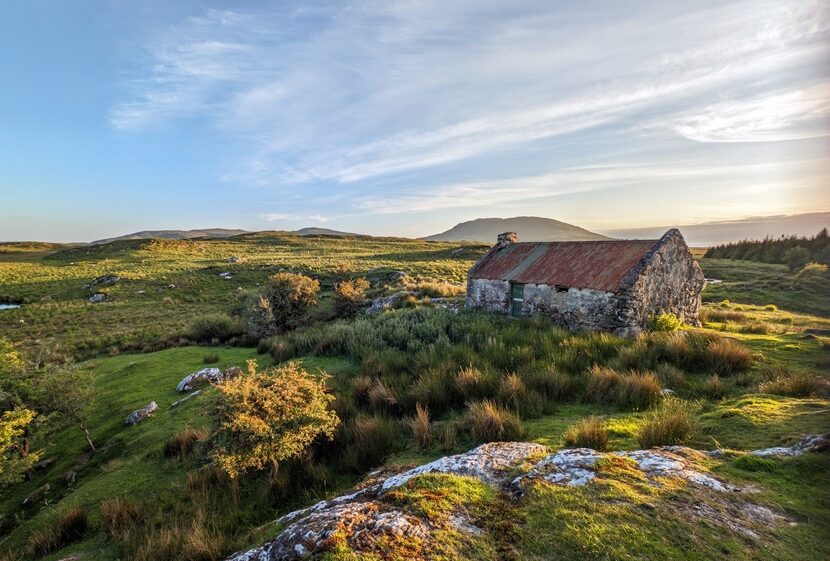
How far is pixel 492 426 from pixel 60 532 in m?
7.38

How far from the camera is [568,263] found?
17.7 m

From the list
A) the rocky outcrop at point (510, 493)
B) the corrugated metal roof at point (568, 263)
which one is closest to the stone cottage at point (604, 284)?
the corrugated metal roof at point (568, 263)

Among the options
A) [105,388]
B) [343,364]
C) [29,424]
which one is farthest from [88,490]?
[105,388]

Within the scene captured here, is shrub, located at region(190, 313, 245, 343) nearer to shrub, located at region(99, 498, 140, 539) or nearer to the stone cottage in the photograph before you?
the stone cottage

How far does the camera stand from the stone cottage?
1449 cm

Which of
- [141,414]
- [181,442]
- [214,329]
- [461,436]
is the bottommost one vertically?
[141,414]

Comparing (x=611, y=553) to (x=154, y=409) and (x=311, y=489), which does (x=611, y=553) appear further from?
(x=154, y=409)

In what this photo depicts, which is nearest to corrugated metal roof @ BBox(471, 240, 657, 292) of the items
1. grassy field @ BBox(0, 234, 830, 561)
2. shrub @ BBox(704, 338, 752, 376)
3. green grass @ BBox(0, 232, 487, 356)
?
grassy field @ BBox(0, 234, 830, 561)

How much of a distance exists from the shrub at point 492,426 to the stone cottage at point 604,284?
32.4ft

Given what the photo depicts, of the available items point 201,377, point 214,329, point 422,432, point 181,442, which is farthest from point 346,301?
point 422,432

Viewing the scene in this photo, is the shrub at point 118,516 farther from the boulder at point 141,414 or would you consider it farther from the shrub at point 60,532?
the boulder at point 141,414

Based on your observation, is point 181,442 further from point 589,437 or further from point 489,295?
point 489,295

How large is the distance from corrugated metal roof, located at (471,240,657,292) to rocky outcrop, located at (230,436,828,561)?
36.3 feet

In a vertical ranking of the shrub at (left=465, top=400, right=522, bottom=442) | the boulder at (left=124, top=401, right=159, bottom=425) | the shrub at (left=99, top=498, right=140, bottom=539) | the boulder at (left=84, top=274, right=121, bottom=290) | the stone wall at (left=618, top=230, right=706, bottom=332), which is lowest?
the boulder at (left=124, top=401, right=159, bottom=425)
